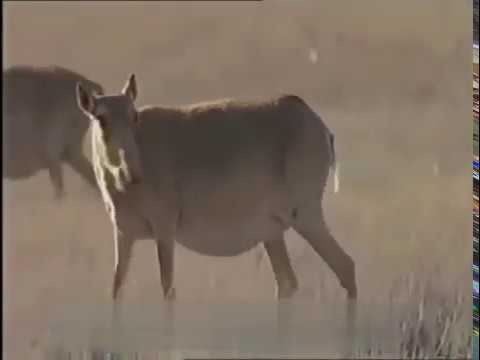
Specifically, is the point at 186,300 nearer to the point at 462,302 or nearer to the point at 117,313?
the point at 117,313

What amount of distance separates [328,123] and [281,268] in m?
0.16

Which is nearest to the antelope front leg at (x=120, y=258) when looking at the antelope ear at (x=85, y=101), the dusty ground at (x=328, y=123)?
the dusty ground at (x=328, y=123)

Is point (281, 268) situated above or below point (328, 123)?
below

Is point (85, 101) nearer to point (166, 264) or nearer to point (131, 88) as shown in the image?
point (131, 88)

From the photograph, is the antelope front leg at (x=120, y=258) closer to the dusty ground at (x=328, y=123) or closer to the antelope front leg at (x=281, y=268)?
the dusty ground at (x=328, y=123)

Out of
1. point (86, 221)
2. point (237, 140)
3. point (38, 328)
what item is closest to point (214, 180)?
point (237, 140)

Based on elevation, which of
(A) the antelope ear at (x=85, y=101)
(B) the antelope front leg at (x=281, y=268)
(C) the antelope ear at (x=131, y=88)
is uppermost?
(C) the antelope ear at (x=131, y=88)

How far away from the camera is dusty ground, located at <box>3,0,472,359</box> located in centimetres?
93

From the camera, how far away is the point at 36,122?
1.03 m

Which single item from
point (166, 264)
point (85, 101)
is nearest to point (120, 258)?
point (166, 264)

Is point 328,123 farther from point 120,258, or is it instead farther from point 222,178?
point 120,258

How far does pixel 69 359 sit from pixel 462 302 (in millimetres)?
415

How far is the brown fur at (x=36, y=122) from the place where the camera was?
101 centimetres

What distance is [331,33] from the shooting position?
968 mm
